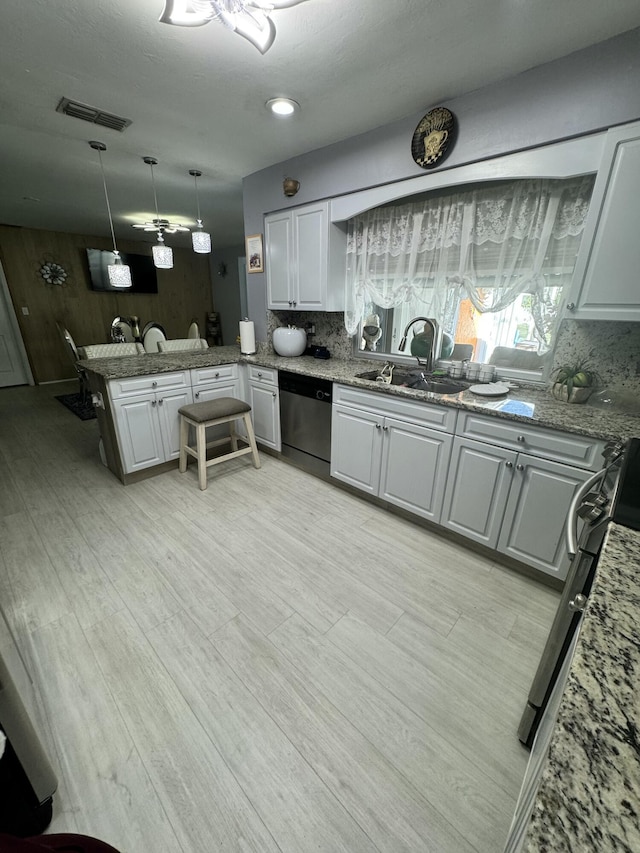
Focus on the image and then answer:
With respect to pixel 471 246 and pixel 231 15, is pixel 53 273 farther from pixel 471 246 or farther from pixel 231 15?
pixel 471 246

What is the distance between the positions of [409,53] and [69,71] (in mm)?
1656

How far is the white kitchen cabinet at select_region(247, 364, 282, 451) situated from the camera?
9.68 ft

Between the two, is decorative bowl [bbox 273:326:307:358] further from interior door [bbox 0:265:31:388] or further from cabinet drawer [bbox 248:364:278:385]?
interior door [bbox 0:265:31:388]

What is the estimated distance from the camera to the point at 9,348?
5477mm

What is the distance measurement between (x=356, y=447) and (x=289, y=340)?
4.10 feet

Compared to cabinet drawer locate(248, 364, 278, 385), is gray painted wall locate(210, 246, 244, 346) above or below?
above

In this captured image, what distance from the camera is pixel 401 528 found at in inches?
88.1

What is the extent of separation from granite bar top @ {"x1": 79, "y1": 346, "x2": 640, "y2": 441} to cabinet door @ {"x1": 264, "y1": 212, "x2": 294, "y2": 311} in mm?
522

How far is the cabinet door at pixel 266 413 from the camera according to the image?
298 centimetres

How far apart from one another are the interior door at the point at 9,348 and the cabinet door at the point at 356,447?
6013mm

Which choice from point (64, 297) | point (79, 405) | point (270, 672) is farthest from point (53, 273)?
point (270, 672)

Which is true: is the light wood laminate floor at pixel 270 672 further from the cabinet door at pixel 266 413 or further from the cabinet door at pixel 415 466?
the cabinet door at pixel 266 413

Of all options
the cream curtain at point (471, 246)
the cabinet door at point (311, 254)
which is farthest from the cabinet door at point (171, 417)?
the cream curtain at point (471, 246)

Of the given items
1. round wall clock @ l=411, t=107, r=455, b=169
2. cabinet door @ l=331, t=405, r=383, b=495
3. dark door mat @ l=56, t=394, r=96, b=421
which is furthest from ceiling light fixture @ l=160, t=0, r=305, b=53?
dark door mat @ l=56, t=394, r=96, b=421
